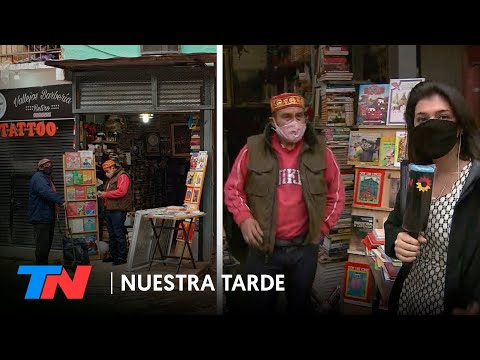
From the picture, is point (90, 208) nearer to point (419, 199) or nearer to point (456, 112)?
point (419, 199)

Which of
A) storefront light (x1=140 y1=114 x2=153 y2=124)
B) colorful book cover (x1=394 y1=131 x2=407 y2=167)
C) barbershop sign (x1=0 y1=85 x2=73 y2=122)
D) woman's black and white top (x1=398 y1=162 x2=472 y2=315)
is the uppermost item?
barbershop sign (x1=0 y1=85 x2=73 y2=122)

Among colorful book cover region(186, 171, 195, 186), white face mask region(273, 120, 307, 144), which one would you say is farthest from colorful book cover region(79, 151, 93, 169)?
white face mask region(273, 120, 307, 144)

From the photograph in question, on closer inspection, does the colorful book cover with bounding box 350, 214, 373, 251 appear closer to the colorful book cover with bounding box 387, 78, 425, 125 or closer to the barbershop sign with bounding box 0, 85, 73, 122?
the colorful book cover with bounding box 387, 78, 425, 125

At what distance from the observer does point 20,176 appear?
4.27 metres

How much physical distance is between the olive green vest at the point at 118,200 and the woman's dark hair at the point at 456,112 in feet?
6.88

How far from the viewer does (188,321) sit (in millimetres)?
4332

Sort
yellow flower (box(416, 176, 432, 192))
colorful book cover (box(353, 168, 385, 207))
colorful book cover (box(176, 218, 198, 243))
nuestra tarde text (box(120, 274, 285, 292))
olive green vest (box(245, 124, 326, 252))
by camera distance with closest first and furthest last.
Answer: yellow flower (box(416, 176, 432, 192)) → olive green vest (box(245, 124, 326, 252)) → nuestra tarde text (box(120, 274, 285, 292)) → colorful book cover (box(353, 168, 385, 207)) → colorful book cover (box(176, 218, 198, 243))

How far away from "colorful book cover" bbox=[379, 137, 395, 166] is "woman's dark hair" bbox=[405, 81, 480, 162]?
0.88ft

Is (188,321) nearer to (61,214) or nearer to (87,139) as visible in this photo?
(61,214)

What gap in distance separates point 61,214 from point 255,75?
184 cm

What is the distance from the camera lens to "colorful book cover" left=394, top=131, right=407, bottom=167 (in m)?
4.02

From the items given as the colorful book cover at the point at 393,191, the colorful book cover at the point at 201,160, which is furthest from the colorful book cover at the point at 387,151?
the colorful book cover at the point at 201,160

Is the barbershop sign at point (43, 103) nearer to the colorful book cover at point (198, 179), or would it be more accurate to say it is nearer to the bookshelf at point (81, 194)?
the bookshelf at point (81, 194)

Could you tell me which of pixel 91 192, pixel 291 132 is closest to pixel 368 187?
pixel 291 132
